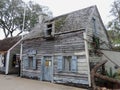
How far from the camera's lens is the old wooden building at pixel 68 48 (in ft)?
36.8

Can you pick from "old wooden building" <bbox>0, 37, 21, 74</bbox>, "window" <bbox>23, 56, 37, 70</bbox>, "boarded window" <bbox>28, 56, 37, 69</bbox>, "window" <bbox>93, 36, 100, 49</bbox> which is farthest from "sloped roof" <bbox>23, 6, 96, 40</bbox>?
"old wooden building" <bbox>0, 37, 21, 74</bbox>

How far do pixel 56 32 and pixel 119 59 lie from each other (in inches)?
215

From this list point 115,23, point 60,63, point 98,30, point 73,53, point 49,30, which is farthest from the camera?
point 115,23

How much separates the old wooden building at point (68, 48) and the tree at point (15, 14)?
15.7 m

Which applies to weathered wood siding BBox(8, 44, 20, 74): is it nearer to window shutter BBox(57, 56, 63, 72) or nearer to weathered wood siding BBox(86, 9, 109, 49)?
window shutter BBox(57, 56, 63, 72)

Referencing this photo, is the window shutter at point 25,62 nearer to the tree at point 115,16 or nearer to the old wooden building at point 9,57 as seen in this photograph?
the old wooden building at point 9,57

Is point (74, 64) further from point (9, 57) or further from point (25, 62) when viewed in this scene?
point (9, 57)

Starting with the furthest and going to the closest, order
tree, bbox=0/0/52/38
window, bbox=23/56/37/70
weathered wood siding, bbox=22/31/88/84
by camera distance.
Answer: tree, bbox=0/0/52/38 → window, bbox=23/56/37/70 → weathered wood siding, bbox=22/31/88/84

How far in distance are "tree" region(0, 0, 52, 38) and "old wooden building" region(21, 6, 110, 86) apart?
51.5 ft

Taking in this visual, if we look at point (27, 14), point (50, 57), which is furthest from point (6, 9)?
point (50, 57)

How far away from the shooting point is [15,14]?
2978 centimetres

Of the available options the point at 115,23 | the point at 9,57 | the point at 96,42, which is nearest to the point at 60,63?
the point at 96,42

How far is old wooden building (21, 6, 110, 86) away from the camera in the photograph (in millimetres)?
11219

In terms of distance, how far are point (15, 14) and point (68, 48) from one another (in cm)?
2067
